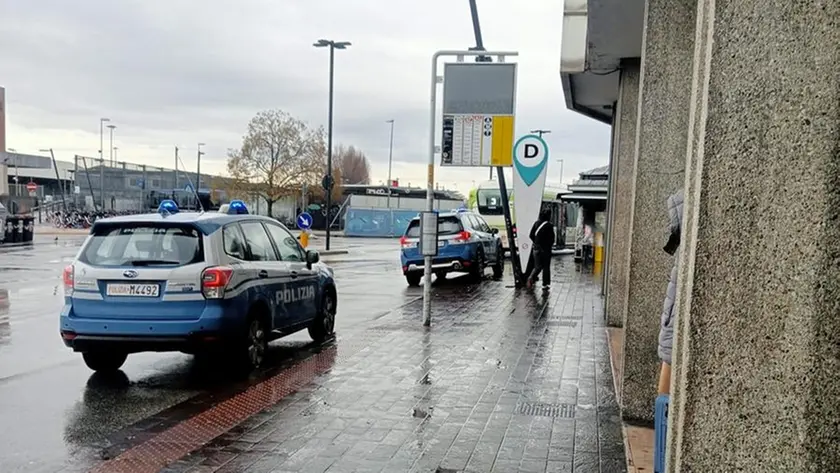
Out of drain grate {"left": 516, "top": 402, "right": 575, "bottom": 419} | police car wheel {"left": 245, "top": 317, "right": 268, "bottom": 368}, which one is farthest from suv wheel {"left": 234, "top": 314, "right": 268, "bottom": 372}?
drain grate {"left": 516, "top": 402, "right": 575, "bottom": 419}

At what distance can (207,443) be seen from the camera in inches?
215

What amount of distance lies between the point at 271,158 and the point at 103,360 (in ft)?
136

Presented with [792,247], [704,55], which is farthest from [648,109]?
[792,247]

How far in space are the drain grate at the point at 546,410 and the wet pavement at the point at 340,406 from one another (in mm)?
17

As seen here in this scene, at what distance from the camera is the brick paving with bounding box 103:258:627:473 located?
5.07 m

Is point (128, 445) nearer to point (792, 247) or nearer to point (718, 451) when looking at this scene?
point (718, 451)

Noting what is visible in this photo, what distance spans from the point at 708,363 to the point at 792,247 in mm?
471

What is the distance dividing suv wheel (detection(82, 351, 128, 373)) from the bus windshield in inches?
965

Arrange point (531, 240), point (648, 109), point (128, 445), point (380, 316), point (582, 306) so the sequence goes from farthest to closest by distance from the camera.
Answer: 1. point (531, 240)
2. point (582, 306)
3. point (380, 316)
4. point (648, 109)
5. point (128, 445)

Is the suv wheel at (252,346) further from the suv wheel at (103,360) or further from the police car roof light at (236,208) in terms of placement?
the police car roof light at (236,208)

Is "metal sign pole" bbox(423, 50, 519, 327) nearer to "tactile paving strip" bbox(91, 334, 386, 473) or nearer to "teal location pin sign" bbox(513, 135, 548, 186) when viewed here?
"tactile paving strip" bbox(91, 334, 386, 473)

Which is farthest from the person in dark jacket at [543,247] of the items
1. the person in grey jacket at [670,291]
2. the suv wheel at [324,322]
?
the person in grey jacket at [670,291]

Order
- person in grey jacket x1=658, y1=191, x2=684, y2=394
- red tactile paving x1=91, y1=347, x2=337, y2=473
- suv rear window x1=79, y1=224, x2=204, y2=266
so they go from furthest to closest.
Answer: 1. suv rear window x1=79, y1=224, x2=204, y2=266
2. red tactile paving x1=91, y1=347, x2=337, y2=473
3. person in grey jacket x1=658, y1=191, x2=684, y2=394

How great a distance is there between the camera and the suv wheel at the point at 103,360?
7816 mm
